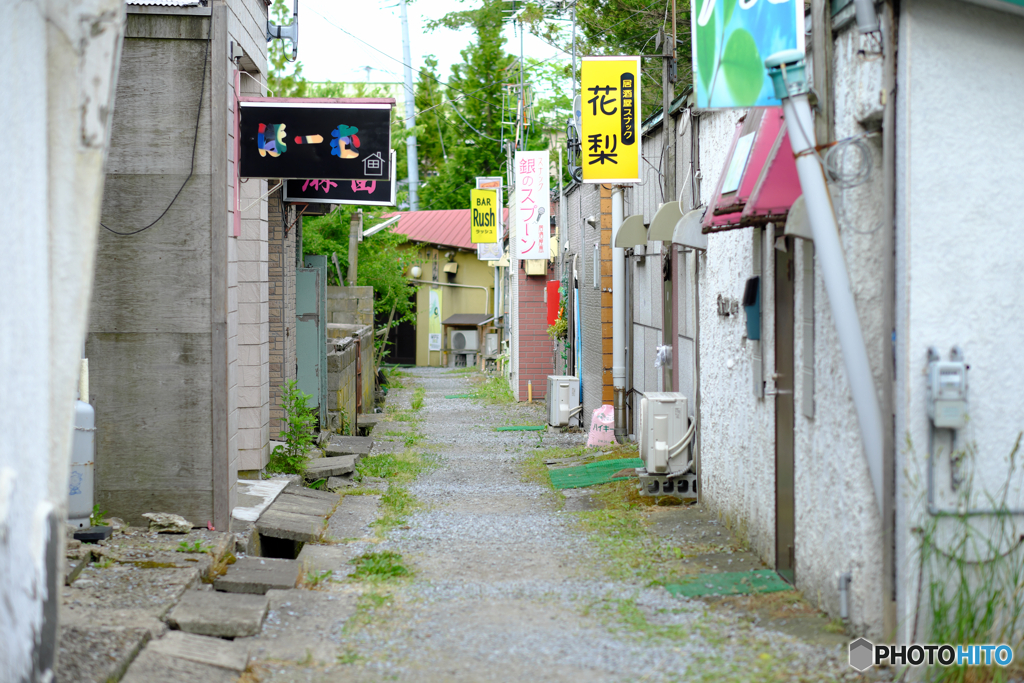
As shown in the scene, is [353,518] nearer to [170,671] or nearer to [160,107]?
[160,107]

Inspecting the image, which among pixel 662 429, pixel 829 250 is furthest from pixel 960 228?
pixel 662 429

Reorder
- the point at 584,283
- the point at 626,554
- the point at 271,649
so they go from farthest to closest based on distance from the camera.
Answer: the point at 584,283 → the point at 626,554 → the point at 271,649

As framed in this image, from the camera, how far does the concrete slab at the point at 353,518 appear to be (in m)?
7.68

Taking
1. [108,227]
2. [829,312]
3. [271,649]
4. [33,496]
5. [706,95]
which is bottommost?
[271,649]

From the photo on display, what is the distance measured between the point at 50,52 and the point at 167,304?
142 inches

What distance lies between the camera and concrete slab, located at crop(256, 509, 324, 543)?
288 inches

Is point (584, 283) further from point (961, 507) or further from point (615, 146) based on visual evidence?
point (961, 507)

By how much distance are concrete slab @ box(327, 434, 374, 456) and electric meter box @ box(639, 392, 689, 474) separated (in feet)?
13.6

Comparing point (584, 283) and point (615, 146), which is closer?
point (615, 146)

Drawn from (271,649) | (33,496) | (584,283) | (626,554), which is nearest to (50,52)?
(33,496)

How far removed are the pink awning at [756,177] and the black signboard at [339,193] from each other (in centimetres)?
507

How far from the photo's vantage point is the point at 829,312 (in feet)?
16.1

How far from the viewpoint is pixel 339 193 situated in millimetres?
10836

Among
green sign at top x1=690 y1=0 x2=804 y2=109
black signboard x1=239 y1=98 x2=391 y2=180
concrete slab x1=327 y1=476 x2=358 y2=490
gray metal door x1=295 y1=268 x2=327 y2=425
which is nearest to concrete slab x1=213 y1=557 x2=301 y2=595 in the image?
black signboard x1=239 y1=98 x2=391 y2=180
